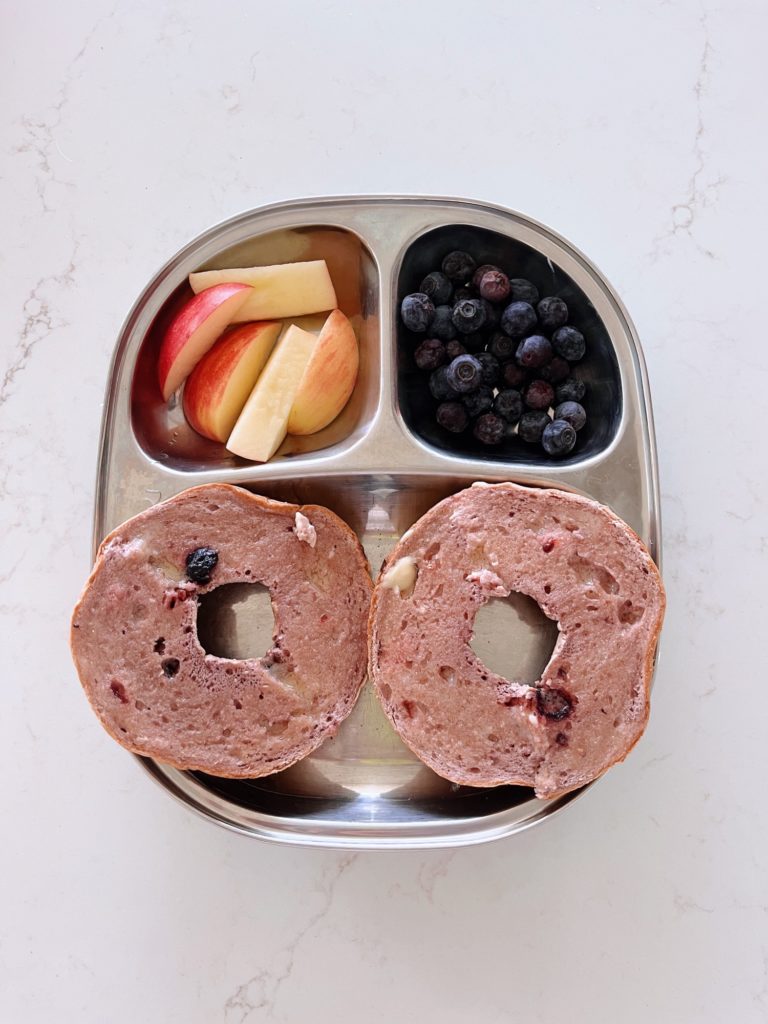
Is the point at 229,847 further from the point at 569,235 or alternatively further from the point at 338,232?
the point at 569,235

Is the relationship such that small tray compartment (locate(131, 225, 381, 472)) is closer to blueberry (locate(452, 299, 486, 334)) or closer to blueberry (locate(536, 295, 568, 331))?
blueberry (locate(452, 299, 486, 334))

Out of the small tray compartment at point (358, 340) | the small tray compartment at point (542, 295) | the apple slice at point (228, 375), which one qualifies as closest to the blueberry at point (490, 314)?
the small tray compartment at point (542, 295)

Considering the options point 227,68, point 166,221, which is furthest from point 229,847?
point 227,68

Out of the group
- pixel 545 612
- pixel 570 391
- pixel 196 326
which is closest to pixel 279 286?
pixel 196 326

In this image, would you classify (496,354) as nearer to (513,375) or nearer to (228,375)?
(513,375)

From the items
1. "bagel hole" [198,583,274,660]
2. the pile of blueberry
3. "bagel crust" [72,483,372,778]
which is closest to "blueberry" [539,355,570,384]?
the pile of blueberry

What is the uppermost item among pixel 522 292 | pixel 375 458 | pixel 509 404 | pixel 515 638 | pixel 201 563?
pixel 522 292
